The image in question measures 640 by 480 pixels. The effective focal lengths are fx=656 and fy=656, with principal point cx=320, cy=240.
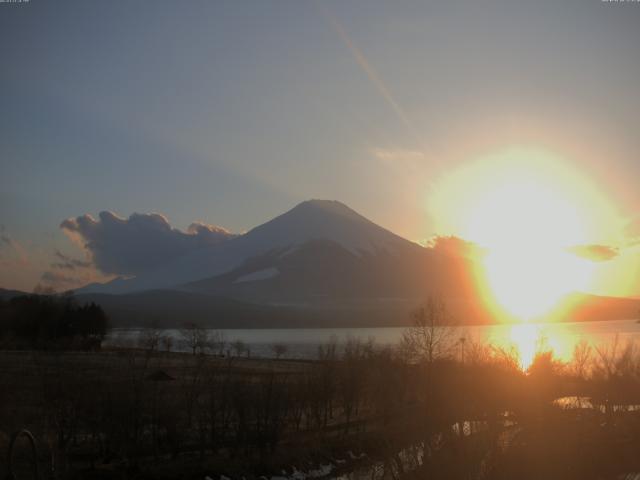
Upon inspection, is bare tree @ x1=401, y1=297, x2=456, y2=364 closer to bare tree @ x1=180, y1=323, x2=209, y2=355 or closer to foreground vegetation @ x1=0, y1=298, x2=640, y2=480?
foreground vegetation @ x1=0, y1=298, x2=640, y2=480

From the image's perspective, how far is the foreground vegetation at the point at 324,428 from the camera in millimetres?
20891

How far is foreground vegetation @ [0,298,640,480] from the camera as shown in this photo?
2089 cm

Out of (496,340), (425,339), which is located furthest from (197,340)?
(425,339)

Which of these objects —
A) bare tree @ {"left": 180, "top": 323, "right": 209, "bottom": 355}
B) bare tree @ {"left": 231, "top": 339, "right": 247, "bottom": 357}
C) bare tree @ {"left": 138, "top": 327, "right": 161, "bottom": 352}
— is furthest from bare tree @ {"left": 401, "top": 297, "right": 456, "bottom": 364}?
bare tree @ {"left": 231, "top": 339, "right": 247, "bottom": 357}

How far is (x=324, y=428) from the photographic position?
28.7 metres

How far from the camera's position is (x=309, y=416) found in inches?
1188

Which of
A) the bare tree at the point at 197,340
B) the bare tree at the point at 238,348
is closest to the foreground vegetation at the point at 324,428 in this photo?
the bare tree at the point at 197,340

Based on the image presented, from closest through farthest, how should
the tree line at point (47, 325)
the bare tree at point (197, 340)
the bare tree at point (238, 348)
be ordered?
the tree line at point (47, 325) → the bare tree at point (197, 340) → the bare tree at point (238, 348)

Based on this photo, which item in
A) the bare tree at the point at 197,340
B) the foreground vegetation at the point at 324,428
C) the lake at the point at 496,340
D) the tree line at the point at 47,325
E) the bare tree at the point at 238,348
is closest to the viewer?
the foreground vegetation at the point at 324,428

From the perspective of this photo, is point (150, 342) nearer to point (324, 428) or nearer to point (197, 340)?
point (197, 340)

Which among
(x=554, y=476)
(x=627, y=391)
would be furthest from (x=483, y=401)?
(x=554, y=476)

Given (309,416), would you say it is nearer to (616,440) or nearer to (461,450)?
(461,450)

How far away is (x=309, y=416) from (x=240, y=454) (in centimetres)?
744

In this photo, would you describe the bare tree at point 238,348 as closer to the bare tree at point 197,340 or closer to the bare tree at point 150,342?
the bare tree at point 197,340
